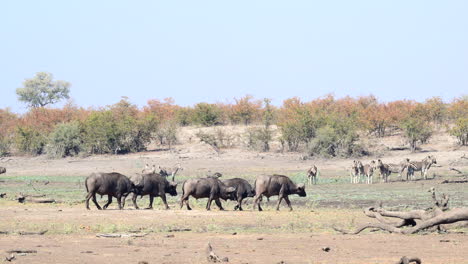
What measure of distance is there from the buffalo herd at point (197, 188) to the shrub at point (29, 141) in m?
29.7

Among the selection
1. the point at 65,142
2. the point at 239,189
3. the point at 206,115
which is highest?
the point at 206,115

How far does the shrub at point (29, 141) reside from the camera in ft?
174

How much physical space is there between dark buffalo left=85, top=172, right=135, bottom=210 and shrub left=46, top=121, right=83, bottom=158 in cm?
2764

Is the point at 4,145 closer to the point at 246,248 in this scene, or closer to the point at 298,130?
the point at 298,130

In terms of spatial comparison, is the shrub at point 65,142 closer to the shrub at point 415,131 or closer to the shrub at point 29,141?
the shrub at point 29,141

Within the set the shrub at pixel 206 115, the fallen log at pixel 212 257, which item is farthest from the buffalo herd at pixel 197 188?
the shrub at pixel 206 115

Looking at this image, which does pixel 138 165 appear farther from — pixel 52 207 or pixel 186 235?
pixel 186 235

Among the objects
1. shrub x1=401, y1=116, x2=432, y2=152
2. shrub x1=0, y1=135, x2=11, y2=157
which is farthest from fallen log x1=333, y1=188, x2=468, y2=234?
shrub x1=0, y1=135, x2=11, y2=157

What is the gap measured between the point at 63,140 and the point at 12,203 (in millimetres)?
25900

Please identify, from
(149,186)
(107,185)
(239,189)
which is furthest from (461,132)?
(107,185)

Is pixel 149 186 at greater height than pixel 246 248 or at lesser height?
greater

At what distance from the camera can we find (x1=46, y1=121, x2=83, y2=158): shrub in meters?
50.8

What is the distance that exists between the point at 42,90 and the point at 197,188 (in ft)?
243

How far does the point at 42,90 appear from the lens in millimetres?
94188
